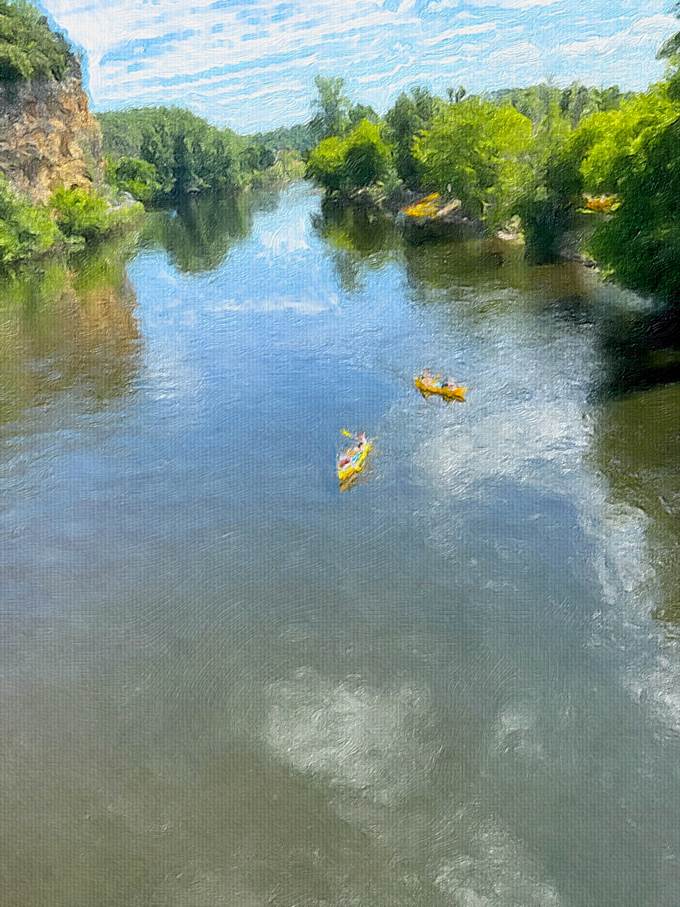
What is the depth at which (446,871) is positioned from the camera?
10.6m

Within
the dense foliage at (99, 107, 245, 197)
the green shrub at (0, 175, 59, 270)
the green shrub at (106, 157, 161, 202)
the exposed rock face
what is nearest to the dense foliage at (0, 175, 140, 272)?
the green shrub at (0, 175, 59, 270)

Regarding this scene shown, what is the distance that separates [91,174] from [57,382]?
183ft

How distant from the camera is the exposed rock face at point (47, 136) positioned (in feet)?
201

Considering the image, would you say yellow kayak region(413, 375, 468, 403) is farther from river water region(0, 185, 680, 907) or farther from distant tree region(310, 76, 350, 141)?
distant tree region(310, 76, 350, 141)

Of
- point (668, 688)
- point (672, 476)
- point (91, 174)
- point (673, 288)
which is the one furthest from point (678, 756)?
point (91, 174)

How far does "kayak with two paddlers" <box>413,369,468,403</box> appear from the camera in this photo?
24.8 m

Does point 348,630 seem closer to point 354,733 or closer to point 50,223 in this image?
point 354,733

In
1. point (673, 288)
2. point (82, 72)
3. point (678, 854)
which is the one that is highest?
point (82, 72)

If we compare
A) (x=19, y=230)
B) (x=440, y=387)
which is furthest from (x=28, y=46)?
(x=440, y=387)

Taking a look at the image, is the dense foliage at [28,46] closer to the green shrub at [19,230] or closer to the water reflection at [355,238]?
the green shrub at [19,230]

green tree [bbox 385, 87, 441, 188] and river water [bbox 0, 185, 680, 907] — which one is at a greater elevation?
green tree [bbox 385, 87, 441, 188]

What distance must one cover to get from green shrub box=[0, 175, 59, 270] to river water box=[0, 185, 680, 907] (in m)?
30.5

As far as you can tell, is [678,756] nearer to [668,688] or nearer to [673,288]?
[668,688]

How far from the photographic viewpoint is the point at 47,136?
66812 millimetres
